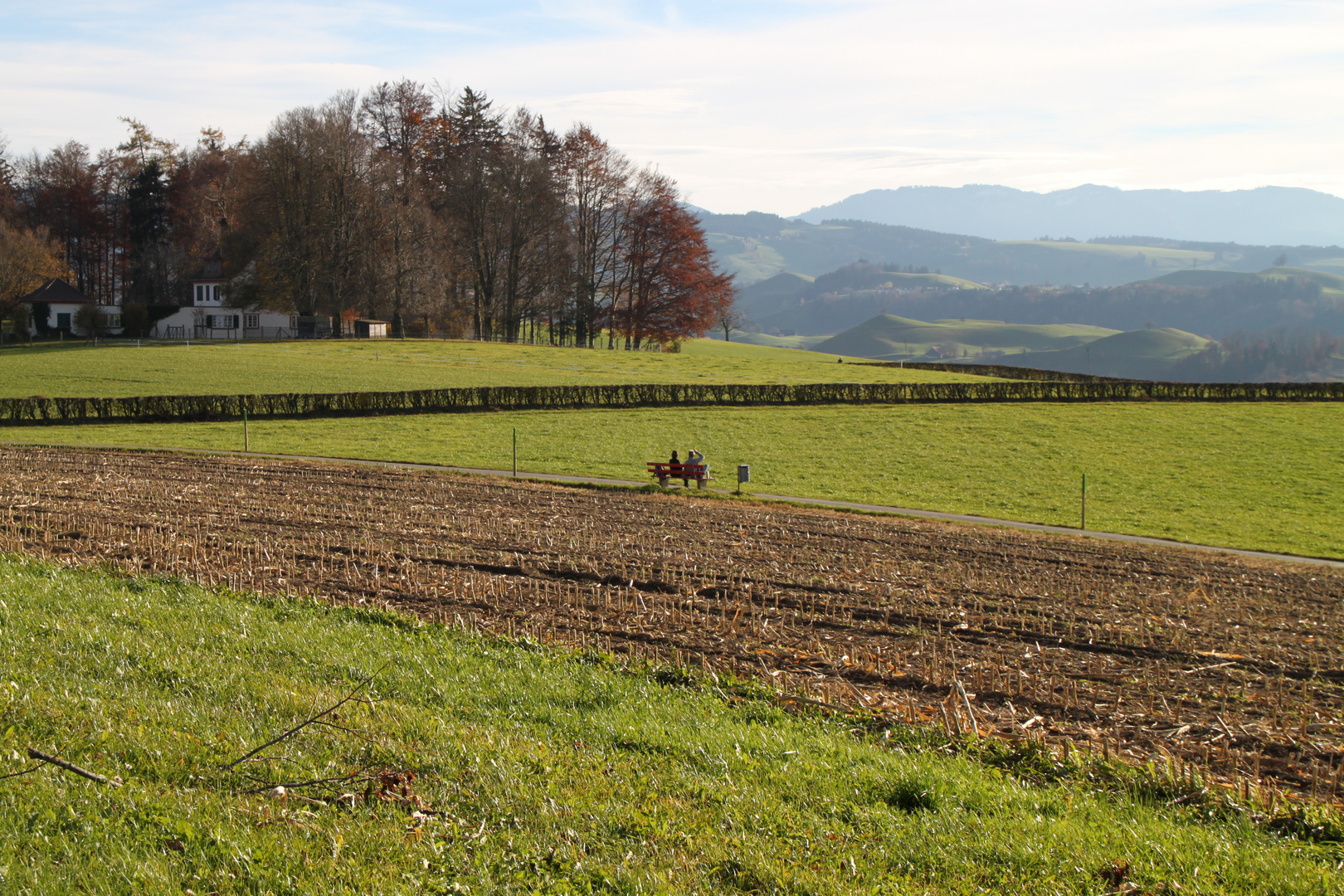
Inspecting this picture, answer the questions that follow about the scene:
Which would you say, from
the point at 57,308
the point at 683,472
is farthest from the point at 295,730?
the point at 57,308

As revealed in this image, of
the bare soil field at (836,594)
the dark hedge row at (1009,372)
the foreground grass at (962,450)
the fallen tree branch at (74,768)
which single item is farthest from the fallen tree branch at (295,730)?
the dark hedge row at (1009,372)

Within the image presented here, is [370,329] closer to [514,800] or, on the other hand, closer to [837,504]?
[837,504]

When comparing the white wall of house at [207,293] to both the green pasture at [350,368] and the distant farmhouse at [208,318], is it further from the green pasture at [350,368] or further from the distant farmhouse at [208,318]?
the green pasture at [350,368]

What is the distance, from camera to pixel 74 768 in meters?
5.27

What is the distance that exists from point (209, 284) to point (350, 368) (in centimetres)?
3888

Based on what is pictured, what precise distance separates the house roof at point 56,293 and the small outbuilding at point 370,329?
23.9 m

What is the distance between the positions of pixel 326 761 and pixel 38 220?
341 feet

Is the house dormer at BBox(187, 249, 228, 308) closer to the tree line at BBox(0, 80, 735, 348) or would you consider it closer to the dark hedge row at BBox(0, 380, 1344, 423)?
the tree line at BBox(0, 80, 735, 348)

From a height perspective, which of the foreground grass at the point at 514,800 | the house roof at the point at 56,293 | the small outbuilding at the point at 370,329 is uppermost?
the house roof at the point at 56,293

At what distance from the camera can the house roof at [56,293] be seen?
260 feet

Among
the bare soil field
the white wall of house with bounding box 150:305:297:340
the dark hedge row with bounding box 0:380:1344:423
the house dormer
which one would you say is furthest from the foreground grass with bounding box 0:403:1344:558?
the house dormer

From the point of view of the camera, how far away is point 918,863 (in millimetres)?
5223

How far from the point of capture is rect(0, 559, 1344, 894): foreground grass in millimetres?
4871

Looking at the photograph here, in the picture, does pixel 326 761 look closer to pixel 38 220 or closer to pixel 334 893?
pixel 334 893
